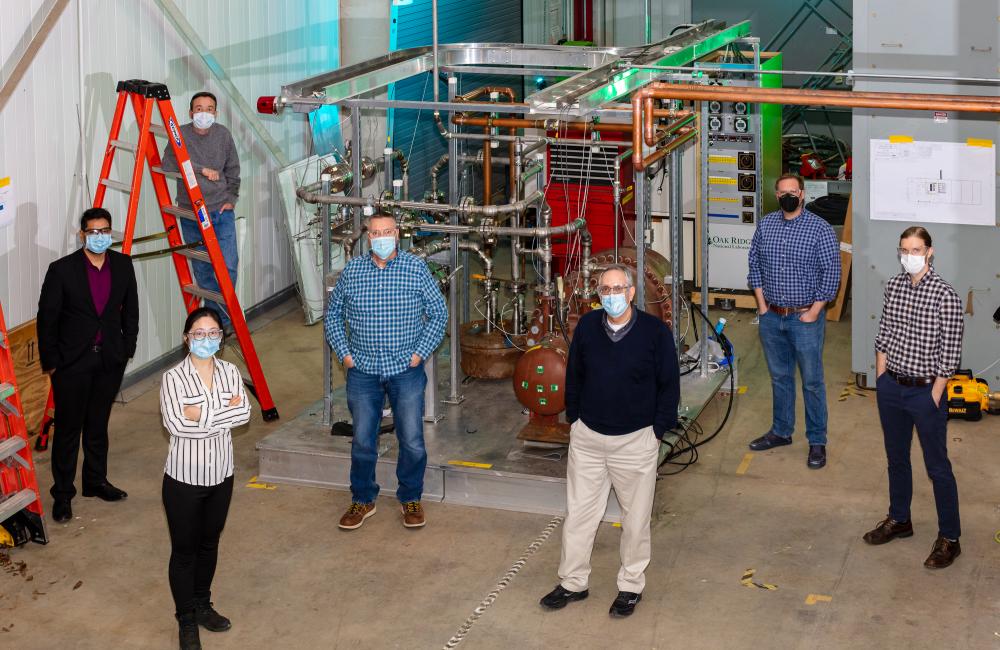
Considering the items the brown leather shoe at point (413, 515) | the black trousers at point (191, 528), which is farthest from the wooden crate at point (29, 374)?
the black trousers at point (191, 528)

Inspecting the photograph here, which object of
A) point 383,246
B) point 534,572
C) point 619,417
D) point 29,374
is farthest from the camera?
point 29,374

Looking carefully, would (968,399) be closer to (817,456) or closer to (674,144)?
(817,456)

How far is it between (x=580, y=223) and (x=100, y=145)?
12.6ft

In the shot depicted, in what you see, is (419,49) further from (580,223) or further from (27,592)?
(27,592)

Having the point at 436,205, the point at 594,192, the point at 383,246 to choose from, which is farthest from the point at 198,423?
the point at 594,192

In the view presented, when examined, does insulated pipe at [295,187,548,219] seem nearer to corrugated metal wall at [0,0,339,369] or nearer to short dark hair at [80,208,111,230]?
short dark hair at [80,208,111,230]

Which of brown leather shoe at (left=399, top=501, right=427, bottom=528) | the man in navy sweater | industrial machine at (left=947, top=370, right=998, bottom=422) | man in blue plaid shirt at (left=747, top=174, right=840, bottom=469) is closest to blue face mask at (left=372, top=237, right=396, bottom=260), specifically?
the man in navy sweater

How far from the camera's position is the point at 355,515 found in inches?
311

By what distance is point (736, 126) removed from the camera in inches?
473

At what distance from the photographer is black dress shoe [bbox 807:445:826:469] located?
870 centimetres

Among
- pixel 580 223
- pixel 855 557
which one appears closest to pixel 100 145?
pixel 580 223

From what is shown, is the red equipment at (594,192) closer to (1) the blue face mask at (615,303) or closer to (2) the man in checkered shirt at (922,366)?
(2) the man in checkered shirt at (922,366)

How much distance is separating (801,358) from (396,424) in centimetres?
266

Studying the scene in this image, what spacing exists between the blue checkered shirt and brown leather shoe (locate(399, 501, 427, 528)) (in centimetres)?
260
